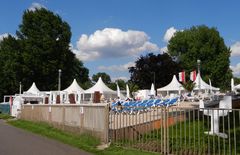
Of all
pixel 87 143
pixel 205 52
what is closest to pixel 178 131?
pixel 87 143

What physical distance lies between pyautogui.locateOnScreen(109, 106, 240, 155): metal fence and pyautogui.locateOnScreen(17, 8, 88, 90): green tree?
53.6m

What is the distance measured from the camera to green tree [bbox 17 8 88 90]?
6712 centimetres

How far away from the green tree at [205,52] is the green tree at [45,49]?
22509 millimetres

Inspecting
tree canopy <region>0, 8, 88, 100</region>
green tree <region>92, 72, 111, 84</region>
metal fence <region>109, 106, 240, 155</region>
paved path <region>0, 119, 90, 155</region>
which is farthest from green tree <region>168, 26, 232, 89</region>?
metal fence <region>109, 106, 240, 155</region>

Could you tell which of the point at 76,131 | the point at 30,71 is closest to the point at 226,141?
the point at 76,131

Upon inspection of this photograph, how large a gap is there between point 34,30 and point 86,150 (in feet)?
195

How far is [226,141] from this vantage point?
11.6 meters

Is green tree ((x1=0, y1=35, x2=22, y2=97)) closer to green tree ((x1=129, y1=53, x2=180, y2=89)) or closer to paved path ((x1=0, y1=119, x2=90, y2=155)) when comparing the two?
green tree ((x1=129, y1=53, x2=180, y2=89))

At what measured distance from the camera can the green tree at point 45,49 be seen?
67.1 meters

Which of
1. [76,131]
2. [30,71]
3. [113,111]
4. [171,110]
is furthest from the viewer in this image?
[30,71]

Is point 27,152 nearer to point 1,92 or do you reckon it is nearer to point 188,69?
point 1,92

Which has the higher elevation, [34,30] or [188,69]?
[34,30]

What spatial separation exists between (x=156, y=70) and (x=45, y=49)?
19731 mm

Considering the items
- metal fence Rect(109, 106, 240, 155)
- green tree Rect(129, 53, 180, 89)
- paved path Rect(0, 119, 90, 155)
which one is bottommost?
paved path Rect(0, 119, 90, 155)
